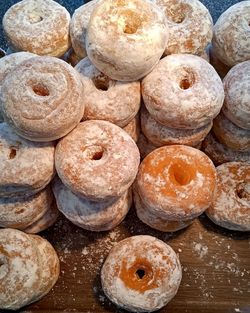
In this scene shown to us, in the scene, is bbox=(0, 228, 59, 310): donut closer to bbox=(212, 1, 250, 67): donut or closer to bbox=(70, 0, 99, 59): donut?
bbox=(70, 0, 99, 59): donut

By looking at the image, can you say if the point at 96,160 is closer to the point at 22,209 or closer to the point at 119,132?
the point at 119,132

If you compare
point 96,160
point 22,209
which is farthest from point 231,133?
point 22,209

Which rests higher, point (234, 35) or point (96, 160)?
point (234, 35)

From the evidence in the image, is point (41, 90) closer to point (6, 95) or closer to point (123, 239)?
point (6, 95)

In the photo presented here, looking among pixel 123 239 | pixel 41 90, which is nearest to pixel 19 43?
pixel 41 90

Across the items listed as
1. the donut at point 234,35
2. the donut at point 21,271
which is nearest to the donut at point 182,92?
the donut at point 234,35

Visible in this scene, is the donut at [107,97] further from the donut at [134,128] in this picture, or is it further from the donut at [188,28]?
the donut at [188,28]
